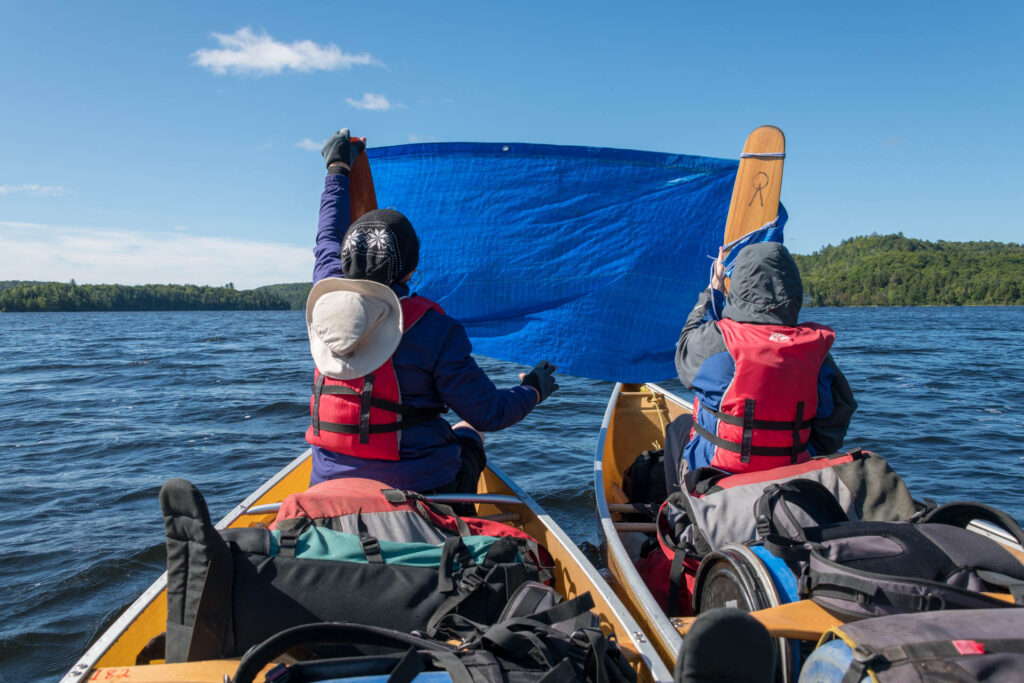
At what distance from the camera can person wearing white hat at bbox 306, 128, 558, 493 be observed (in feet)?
8.77

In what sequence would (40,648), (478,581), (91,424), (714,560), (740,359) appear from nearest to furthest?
1. (478,581)
2. (714,560)
3. (740,359)
4. (40,648)
5. (91,424)

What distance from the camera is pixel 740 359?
2971 millimetres

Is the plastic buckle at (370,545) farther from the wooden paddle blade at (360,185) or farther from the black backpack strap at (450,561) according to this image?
the wooden paddle blade at (360,185)

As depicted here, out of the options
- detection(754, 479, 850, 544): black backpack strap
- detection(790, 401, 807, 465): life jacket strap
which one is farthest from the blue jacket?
detection(790, 401, 807, 465): life jacket strap

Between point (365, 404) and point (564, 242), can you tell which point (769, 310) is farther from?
point (564, 242)

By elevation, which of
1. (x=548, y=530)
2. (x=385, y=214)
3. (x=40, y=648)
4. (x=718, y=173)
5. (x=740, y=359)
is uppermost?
(x=718, y=173)

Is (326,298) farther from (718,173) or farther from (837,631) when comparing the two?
(718,173)

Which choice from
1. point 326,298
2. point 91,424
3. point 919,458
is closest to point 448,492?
point 326,298

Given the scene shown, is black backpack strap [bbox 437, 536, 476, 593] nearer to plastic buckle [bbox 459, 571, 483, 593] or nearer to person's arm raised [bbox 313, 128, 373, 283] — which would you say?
plastic buckle [bbox 459, 571, 483, 593]

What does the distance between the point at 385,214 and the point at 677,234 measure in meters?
2.63

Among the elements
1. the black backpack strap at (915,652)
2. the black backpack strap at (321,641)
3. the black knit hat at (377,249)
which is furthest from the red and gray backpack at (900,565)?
the black knit hat at (377,249)

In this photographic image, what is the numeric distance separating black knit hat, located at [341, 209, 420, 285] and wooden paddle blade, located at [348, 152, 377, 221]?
1634 mm

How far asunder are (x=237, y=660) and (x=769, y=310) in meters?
2.50

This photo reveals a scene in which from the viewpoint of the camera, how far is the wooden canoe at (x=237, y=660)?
1.67 meters
